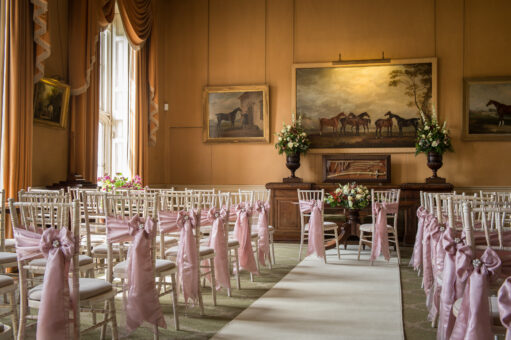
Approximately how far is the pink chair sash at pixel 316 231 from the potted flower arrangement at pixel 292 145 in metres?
2.42

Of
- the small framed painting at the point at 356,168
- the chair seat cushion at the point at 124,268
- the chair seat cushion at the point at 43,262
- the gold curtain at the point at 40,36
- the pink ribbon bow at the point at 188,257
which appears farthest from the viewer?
the small framed painting at the point at 356,168

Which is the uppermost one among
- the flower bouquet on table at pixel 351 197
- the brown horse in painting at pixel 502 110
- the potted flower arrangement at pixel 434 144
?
the brown horse in painting at pixel 502 110

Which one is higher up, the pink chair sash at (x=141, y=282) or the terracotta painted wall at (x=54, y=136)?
the terracotta painted wall at (x=54, y=136)

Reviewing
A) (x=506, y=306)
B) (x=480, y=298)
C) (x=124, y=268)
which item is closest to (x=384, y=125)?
(x=124, y=268)

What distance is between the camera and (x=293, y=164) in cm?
959

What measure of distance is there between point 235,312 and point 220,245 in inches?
29.1

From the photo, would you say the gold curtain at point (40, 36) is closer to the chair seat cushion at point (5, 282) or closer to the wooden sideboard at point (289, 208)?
the chair seat cushion at point (5, 282)

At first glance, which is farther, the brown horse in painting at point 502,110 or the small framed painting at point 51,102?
the brown horse in painting at point 502,110

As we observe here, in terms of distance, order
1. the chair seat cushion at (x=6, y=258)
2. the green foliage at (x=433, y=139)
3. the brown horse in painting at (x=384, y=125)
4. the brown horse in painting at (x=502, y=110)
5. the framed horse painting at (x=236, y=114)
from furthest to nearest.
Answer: the framed horse painting at (x=236, y=114), the brown horse in painting at (x=384, y=125), the brown horse in painting at (x=502, y=110), the green foliage at (x=433, y=139), the chair seat cushion at (x=6, y=258)

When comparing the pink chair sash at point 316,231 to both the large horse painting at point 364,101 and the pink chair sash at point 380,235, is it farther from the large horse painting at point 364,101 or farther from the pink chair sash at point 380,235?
the large horse painting at point 364,101

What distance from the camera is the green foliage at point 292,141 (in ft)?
31.2

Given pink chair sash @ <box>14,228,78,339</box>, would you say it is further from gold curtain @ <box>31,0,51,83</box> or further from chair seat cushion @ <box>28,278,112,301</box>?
gold curtain @ <box>31,0,51,83</box>

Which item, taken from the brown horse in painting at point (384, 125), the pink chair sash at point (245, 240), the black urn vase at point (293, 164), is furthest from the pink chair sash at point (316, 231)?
the brown horse in painting at point (384, 125)

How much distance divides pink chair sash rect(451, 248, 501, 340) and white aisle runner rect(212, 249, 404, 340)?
131 cm
